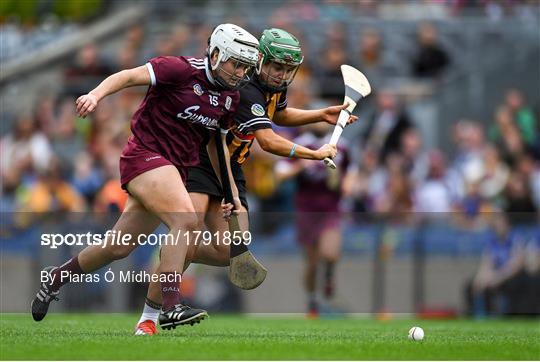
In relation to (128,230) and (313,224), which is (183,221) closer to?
(128,230)

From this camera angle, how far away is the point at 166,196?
9188 millimetres

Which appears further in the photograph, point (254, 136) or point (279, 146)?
point (254, 136)

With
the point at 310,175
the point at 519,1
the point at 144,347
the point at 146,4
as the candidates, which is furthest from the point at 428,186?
the point at 144,347

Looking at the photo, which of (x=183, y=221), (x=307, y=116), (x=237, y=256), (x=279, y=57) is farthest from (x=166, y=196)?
(x=307, y=116)

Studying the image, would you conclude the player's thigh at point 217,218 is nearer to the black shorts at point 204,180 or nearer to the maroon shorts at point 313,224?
the black shorts at point 204,180

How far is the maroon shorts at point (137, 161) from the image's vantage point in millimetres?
9312

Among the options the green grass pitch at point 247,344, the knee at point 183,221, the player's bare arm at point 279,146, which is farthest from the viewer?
the player's bare arm at point 279,146

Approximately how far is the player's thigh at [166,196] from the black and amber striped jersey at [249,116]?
732 mm

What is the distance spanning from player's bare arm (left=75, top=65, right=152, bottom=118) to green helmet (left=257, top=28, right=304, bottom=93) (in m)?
1.11

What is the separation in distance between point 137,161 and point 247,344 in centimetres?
155

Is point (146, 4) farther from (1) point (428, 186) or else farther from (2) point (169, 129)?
(2) point (169, 129)

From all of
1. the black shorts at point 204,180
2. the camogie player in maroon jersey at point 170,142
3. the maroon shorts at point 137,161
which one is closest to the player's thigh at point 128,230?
the camogie player in maroon jersey at point 170,142

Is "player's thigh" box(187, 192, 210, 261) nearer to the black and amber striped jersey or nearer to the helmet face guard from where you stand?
the black and amber striped jersey

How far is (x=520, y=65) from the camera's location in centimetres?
1934
